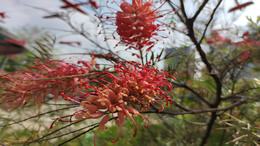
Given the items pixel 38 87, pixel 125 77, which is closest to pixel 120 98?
pixel 125 77

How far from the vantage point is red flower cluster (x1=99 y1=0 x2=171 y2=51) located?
298mm

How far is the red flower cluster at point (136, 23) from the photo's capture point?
0.30 metres

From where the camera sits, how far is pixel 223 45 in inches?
33.0

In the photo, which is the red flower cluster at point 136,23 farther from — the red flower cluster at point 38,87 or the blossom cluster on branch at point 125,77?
the red flower cluster at point 38,87

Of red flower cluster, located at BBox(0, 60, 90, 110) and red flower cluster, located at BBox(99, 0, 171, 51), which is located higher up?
red flower cluster, located at BBox(99, 0, 171, 51)

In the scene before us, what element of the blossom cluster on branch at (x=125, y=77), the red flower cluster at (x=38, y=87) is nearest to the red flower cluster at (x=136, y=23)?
the blossom cluster on branch at (x=125, y=77)

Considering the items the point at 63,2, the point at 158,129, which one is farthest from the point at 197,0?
the point at 158,129

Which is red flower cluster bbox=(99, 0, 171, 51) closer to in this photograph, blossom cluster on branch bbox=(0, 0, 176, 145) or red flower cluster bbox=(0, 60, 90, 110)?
blossom cluster on branch bbox=(0, 0, 176, 145)

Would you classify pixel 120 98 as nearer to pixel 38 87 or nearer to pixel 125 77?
pixel 125 77

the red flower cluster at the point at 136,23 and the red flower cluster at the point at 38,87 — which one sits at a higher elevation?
the red flower cluster at the point at 136,23

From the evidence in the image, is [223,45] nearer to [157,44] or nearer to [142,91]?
[157,44]

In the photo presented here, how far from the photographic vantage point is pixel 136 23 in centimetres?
29

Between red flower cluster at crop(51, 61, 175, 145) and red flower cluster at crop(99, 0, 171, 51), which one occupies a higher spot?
red flower cluster at crop(99, 0, 171, 51)

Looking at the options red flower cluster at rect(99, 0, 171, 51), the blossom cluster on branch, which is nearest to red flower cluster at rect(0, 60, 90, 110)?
the blossom cluster on branch
